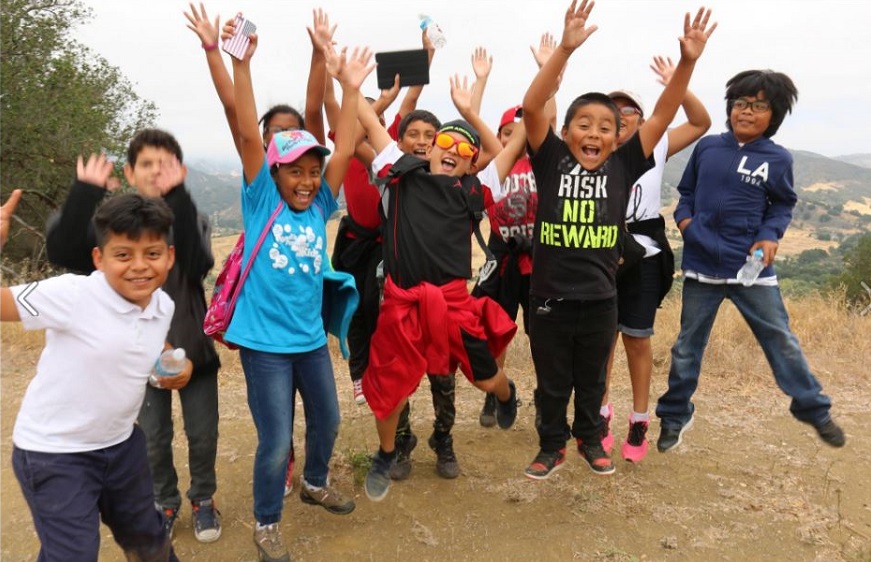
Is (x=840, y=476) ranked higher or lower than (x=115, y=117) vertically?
lower

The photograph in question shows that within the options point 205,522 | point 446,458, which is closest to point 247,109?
point 205,522

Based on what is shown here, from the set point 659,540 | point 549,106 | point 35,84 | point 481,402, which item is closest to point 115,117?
point 35,84

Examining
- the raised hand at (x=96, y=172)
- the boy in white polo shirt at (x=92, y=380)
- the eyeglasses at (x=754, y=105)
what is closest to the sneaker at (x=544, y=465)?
the boy in white polo shirt at (x=92, y=380)

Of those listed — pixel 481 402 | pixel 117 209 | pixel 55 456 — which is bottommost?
→ pixel 481 402

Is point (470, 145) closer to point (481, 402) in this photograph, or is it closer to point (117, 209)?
point (117, 209)

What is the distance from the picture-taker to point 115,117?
15234 millimetres

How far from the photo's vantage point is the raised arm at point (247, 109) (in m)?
2.87

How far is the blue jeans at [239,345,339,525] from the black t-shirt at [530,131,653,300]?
129 cm

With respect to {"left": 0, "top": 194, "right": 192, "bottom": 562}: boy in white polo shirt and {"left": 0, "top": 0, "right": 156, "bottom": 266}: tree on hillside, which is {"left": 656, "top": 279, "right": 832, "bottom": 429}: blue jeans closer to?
{"left": 0, "top": 194, "right": 192, "bottom": 562}: boy in white polo shirt

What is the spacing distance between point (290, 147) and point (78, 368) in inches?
54.4

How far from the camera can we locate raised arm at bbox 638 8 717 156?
10.6ft

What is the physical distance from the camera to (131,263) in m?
2.34

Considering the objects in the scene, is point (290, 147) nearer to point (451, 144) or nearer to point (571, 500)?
point (451, 144)

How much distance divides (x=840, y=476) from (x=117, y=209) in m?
4.74
